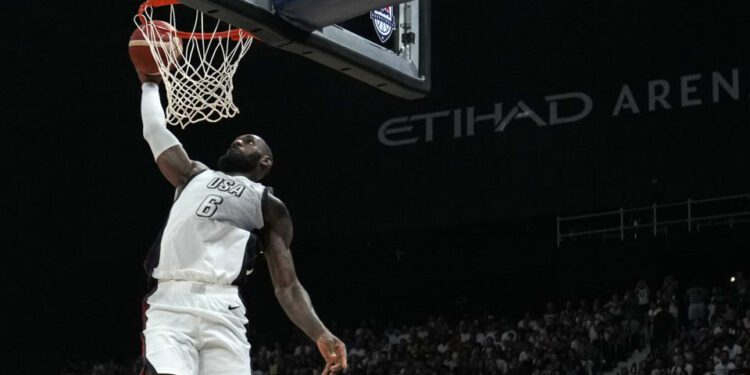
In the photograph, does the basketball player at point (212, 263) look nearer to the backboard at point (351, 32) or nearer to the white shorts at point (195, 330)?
the white shorts at point (195, 330)

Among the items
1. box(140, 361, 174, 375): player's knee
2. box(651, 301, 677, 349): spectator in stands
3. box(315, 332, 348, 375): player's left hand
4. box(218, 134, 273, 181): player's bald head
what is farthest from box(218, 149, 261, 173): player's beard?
box(651, 301, 677, 349): spectator in stands

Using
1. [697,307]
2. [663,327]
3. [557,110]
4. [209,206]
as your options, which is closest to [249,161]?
[209,206]

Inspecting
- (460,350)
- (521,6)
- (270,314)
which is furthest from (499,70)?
(270,314)

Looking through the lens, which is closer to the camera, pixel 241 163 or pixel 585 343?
pixel 241 163

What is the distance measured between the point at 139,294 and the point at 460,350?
1002 centimetres

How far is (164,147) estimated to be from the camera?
622cm

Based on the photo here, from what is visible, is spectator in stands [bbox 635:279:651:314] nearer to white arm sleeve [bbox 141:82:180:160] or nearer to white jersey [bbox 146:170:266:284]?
white jersey [bbox 146:170:266:284]

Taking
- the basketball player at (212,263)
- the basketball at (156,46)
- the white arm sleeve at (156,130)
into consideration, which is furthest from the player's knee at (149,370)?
the basketball at (156,46)

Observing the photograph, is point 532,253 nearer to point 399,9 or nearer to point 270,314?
point 270,314

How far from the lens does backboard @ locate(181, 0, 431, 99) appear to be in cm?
753

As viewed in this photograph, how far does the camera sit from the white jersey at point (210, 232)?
19.7 feet

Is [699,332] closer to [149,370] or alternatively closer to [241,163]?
[241,163]

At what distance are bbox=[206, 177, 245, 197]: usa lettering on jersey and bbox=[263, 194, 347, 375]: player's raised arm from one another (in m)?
0.14

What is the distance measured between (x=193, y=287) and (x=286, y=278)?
1.55ft
